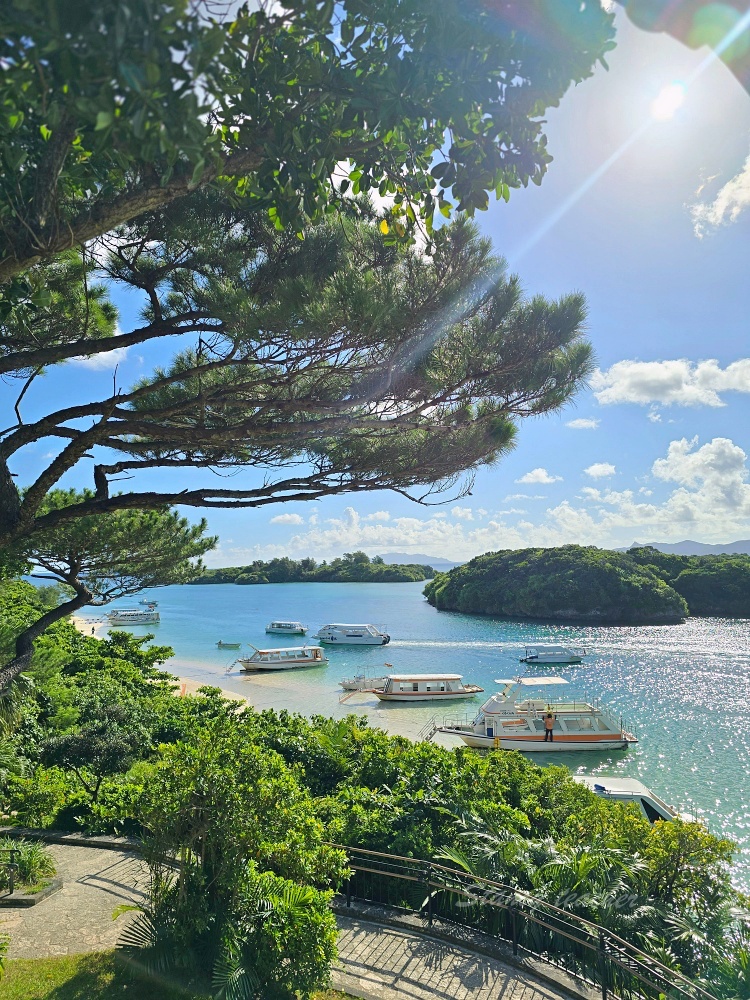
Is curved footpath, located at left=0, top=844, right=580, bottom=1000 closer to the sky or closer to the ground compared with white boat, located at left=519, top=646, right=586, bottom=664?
closer to the sky

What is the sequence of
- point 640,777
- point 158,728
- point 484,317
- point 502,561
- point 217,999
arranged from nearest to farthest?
point 217,999 → point 484,317 → point 158,728 → point 640,777 → point 502,561

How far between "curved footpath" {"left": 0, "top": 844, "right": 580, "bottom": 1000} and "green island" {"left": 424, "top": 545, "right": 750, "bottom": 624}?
185 feet

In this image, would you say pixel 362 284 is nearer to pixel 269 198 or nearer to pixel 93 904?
pixel 269 198

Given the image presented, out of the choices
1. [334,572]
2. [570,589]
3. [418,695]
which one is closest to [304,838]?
[418,695]

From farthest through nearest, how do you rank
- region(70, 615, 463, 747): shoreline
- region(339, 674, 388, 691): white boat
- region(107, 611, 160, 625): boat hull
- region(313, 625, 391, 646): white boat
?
region(107, 611, 160, 625): boat hull → region(313, 625, 391, 646): white boat → region(339, 674, 388, 691): white boat → region(70, 615, 463, 747): shoreline

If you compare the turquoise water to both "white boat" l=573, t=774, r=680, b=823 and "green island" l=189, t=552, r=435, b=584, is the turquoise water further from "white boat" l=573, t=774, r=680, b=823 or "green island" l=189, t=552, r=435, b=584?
"green island" l=189, t=552, r=435, b=584

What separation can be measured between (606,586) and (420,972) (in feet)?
188

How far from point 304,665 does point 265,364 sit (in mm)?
34608

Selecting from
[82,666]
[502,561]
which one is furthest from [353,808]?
[502,561]

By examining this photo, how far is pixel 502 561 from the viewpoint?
68438mm

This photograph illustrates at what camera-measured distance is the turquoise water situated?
18500mm

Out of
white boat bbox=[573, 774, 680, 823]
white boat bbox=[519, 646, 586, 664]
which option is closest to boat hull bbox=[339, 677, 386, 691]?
white boat bbox=[519, 646, 586, 664]

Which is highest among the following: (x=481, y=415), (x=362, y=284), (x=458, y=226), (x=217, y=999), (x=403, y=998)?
(x=458, y=226)

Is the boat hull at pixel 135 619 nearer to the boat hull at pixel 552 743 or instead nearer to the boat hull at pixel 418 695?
the boat hull at pixel 418 695
